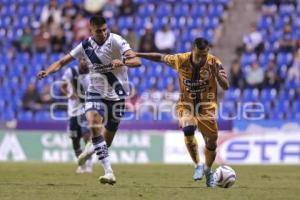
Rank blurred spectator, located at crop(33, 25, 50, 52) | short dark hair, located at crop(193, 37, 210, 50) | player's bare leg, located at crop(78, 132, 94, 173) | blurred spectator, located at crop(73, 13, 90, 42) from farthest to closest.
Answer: blurred spectator, located at crop(33, 25, 50, 52), blurred spectator, located at crop(73, 13, 90, 42), player's bare leg, located at crop(78, 132, 94, 173), short dark hair, located at crop(193, 37, 210, 50)

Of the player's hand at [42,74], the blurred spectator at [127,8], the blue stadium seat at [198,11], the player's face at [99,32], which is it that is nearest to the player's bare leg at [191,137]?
the player's face at [99,32]

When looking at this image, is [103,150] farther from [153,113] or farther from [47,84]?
[47,84]

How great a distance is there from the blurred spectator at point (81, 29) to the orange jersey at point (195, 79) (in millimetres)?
15717

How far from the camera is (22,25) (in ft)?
100

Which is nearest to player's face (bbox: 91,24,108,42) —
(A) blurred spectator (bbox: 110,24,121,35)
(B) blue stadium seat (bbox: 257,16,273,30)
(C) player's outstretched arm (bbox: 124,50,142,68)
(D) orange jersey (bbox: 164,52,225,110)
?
(C) player's outstretched arm (bbox: 124,50,142,68)

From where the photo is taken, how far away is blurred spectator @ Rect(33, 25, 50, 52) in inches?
1138

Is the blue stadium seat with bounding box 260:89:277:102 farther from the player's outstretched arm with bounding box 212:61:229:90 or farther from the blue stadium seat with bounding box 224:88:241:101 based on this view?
the player's outstretched arm with bounding box 212:61:229:90

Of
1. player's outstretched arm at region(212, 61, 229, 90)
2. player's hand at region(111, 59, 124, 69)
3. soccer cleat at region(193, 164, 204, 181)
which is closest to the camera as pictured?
player's outstretched arm at region(212, 61, 229, 90)

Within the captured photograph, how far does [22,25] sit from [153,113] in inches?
342

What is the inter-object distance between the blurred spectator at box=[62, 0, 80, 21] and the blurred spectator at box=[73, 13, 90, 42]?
0.72 m

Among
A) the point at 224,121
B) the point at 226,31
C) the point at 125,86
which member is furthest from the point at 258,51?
the point at 125,86

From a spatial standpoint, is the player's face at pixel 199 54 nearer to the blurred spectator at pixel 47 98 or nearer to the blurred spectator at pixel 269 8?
the blurred spectator at pixel 47 98

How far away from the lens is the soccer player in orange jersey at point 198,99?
41.9ft

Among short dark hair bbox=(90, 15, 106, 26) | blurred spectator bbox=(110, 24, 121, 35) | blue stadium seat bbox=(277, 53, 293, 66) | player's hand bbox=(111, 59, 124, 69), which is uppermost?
blurred spectator bbox=(110, 24, 121, 35)
